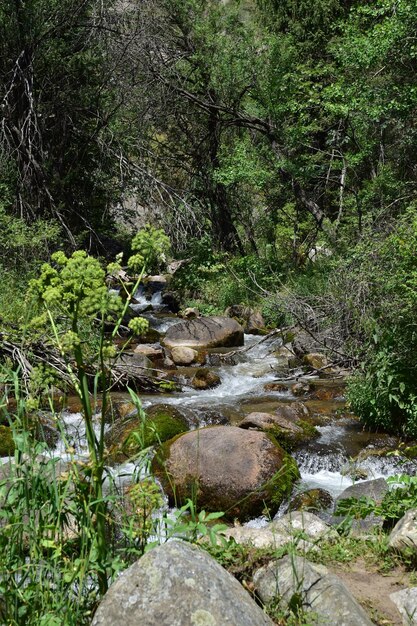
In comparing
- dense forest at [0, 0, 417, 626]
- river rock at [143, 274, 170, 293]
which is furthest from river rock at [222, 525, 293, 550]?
river rock at [143, 274, 170, 293]

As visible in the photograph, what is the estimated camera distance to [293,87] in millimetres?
16797

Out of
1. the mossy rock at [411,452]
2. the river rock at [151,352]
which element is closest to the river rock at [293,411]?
the mossy rock at [411,452]

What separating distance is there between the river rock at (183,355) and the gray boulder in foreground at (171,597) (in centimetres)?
924

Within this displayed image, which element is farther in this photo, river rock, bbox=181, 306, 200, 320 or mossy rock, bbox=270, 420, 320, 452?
river rock, bbox=181, 306, 200, 320

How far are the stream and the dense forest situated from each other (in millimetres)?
402

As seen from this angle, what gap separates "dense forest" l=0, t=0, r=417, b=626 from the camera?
875 cm

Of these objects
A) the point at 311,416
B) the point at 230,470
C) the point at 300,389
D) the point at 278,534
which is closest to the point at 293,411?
the point at 311,416

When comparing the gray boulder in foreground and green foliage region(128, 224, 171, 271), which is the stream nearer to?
the gray boulder in foreground

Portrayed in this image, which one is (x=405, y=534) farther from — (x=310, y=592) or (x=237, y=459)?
(x=237, y=459)

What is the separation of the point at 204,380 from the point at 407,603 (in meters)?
7.21

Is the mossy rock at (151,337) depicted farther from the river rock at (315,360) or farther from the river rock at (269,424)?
the river rock at (269,424)

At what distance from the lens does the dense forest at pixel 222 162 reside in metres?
8.75

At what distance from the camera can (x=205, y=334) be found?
13.2 m

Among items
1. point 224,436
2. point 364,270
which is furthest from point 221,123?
point 224,436
